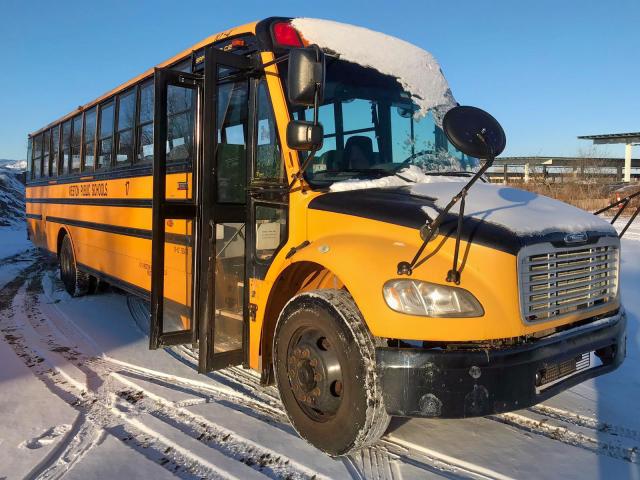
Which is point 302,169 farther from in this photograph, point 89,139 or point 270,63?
point 89,139

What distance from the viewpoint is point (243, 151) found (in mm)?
3973

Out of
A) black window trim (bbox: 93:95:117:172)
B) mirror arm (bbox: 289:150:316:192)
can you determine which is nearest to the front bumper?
mirror arm (bbox: 289:150:316:192)

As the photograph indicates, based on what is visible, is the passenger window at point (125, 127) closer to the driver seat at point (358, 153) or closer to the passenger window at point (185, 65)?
the passenger window at point (185, 65)

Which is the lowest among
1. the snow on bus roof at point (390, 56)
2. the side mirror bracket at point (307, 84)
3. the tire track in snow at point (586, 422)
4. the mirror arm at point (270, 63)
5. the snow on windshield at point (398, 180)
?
the tire track in snow at point (586, 422)

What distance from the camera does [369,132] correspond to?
3811 mm

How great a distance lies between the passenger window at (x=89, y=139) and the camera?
7016 mm

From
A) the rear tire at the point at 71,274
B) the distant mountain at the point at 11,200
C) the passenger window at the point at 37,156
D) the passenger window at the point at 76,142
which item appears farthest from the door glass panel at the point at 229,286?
the distant mountain at the point at 11,200

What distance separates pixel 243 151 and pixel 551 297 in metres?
2.37

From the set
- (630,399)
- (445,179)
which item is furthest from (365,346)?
(630,399)

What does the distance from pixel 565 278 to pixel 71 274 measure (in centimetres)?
725

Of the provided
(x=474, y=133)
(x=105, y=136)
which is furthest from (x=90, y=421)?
(x=105, y=136)

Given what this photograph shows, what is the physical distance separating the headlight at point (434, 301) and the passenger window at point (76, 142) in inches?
257

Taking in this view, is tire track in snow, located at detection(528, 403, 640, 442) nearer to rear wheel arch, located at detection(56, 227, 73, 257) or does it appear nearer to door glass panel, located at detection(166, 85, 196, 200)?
door glass panel, located at detection(166, 85, 196, 200)

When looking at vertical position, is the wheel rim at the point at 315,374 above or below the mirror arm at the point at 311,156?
below
